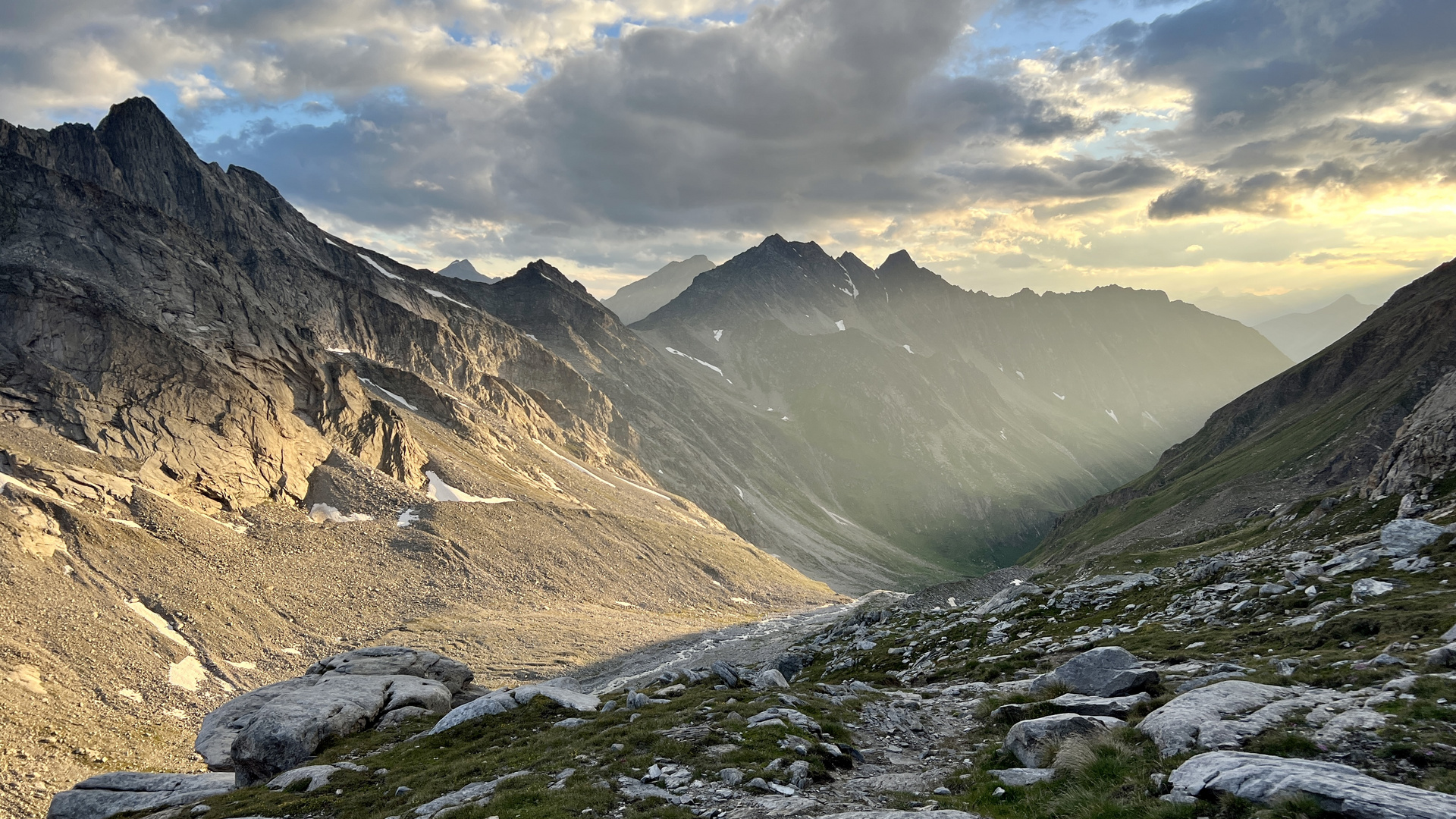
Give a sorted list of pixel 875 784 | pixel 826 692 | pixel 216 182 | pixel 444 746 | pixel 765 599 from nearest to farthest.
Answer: pixel 875 784
pixel 444 746
pixel 826 692
pixel 765 599
pixel 216 182

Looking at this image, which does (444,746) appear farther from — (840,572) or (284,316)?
(840,572)

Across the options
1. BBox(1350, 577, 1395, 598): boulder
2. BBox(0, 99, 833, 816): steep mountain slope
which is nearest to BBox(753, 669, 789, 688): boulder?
BBox(1350, 577, 1395, 598): boulder

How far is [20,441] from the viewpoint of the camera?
81000 millimetres

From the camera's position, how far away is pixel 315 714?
29.4 meters

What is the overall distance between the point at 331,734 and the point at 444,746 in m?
7.47

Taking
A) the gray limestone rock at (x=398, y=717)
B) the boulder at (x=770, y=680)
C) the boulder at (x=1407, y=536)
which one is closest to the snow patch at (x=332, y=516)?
the gray limestone rock at (x=398, y=717)

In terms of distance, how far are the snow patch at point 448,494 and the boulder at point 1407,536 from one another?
11913 centimetres

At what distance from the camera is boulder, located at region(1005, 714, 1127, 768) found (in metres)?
15.0

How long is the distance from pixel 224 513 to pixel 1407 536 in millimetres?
119062

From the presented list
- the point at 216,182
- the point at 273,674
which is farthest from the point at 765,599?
the point at 216,182

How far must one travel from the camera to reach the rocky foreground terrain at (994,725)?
38.9 feet

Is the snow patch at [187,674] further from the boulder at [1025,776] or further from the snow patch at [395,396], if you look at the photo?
the snow patch at [395,396]

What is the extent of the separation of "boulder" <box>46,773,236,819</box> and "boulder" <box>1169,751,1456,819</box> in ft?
102

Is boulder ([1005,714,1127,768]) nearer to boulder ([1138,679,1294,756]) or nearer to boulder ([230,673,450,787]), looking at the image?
boulder ([1138,679,1294,756])
